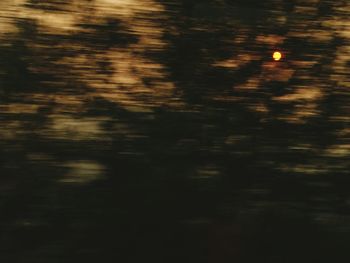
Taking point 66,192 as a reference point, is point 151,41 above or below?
above

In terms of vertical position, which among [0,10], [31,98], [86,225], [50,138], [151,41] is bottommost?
[86,225]

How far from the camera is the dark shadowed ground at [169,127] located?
352 centimetres

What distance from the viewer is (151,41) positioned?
3.58 meters

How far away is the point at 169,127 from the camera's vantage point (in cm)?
355

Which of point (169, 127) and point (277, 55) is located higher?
point (277, 55)

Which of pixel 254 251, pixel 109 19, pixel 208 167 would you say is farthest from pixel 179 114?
pixel 254 251

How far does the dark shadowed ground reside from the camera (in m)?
3.52

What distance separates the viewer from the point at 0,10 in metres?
3.47

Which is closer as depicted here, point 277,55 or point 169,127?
point 169,127

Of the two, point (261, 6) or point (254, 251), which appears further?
point (254, 251)

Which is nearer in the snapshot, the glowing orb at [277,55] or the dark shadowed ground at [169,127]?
the dark shadowed ground at [169,127]

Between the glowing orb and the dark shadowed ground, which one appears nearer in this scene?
the dark shadowed ground

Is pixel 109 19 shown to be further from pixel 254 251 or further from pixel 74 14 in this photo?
pixel 254 251

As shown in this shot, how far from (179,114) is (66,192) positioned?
871 millimetres
